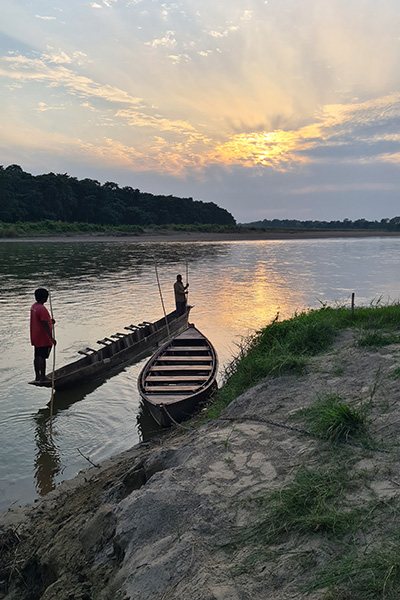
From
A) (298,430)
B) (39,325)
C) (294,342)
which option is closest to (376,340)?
(294,342)

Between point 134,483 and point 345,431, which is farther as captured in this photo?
point 134,483

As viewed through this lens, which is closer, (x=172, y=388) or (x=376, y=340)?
(x=376, y=340)

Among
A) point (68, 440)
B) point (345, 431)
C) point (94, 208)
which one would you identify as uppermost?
point (94, 208)

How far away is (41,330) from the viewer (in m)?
9.58

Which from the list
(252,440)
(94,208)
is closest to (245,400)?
(252,440)

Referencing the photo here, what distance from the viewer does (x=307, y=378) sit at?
659cm

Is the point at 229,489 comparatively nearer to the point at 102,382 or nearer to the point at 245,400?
the point at 245,400

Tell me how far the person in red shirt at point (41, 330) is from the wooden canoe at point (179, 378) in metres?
2.15

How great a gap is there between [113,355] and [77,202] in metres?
72.5

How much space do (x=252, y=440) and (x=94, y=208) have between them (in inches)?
3201

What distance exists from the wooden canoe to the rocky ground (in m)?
1.56

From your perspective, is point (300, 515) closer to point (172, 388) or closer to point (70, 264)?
point (172, 388)

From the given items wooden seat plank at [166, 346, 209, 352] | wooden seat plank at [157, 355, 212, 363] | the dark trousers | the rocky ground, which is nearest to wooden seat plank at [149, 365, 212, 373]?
wooden seat plank at [157, 355, 212, 363]

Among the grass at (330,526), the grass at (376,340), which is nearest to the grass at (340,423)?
the grass at (330,526)
